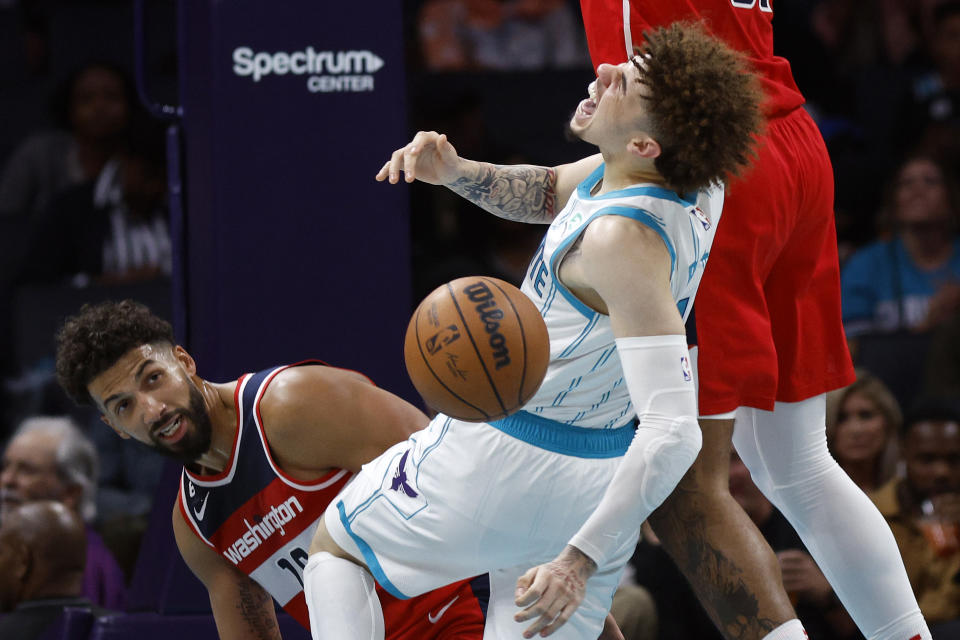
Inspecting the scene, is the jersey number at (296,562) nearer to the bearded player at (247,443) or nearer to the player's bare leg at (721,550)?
the bearded player at (247,443)

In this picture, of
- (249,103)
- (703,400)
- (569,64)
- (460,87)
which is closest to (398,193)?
(249,103)

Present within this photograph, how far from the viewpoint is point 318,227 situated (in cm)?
409

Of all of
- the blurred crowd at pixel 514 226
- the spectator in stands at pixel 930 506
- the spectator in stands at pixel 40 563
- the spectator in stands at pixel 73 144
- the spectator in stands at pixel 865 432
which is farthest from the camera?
the spectator in stands at pixel 73 144

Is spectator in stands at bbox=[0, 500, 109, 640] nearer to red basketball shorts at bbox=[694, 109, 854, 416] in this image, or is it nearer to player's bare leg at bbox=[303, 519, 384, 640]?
player's bare leg at bbox=[303, 519, 384, 640]

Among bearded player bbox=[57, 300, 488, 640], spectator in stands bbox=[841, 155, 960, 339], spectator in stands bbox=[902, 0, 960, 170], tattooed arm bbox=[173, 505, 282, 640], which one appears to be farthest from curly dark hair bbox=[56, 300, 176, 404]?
spectator in stands bbox=[902, 0, 960, 170]

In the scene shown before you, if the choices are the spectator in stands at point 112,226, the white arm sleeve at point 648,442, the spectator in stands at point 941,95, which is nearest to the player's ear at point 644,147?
the white arm sleeve at point 648,442

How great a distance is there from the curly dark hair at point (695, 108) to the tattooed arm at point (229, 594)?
1653 mm

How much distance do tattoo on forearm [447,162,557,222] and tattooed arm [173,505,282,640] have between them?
1204 millimetres

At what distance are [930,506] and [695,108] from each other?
9.31ft

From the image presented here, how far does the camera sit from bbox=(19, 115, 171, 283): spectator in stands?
6.53 meters

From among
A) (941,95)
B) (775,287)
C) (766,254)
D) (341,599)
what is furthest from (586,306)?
(941,95)

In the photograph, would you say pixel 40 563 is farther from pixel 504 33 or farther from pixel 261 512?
pixel 504 33

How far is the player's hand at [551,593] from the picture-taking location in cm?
235

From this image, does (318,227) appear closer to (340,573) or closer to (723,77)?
(340,573)
